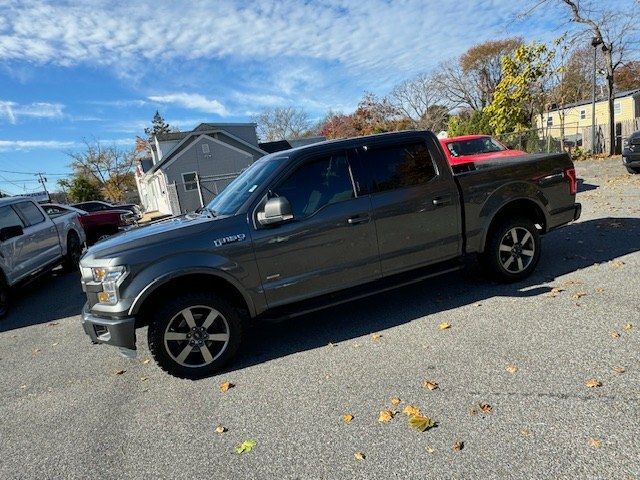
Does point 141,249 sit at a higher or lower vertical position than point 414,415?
higher

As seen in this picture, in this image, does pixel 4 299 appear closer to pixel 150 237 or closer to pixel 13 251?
pixel 13 251

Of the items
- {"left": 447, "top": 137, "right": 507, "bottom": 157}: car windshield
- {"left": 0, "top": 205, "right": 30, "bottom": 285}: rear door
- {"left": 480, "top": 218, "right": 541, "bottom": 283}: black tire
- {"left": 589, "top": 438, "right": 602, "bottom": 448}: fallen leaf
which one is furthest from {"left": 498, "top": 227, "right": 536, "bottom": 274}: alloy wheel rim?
{"left": 0, "top": 205, "right": 30, "bottom": 285}: rear door

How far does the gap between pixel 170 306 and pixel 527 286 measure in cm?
406

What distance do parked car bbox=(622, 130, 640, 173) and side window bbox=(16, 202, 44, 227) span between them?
1579 cm

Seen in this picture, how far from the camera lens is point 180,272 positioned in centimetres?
373

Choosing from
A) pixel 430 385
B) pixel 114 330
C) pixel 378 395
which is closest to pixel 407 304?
pixel 430 385

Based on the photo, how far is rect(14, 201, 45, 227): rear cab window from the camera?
28.3 ft

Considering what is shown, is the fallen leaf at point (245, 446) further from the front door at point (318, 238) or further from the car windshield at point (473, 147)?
the car windshield at point (473, 147)

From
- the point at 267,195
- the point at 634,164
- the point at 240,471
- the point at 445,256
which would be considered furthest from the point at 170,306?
the point at 634,164

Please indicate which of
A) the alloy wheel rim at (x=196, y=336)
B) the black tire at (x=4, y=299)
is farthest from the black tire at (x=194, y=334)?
the black tire at (x=4, y=299)

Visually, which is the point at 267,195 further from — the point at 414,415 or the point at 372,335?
the point at 414,415

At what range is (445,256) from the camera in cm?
483

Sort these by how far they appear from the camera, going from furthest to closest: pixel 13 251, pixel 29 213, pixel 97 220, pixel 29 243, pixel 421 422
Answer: pixel 97 220
pixel 29 213
pixel 29 243
pixel 13 251
pixel 421 422

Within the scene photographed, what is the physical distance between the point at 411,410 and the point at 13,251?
7.77 metres
